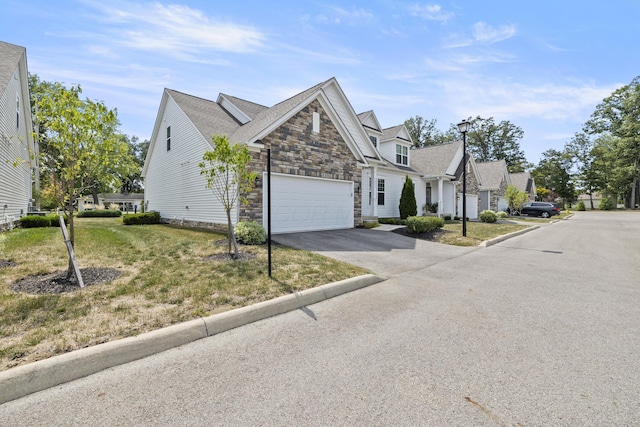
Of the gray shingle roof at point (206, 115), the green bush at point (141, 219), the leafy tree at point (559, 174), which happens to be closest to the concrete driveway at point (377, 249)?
the gray shingle roof at point (206, 115)

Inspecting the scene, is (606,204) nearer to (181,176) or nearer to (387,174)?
(387,174)

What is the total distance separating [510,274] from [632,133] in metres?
57.1

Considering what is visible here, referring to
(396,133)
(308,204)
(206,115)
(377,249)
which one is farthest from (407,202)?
(206,115)

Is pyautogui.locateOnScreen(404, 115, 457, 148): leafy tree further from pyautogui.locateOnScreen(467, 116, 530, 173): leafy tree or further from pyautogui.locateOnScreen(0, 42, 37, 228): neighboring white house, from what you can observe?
pyautogui.locateOnScreen(0, 42, 37, 228): neighboring white house

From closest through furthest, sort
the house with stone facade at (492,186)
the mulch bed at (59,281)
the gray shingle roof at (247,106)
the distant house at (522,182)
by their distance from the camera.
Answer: the mulch bed at (59,281) → the gray shingle roof at (247,106) → the house with stone facade at (492,186) → the distant house at (522,182)

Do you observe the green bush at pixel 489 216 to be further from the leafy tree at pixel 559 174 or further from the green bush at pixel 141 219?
the leafy tree at pixel 559 174

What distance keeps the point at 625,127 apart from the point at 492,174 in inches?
1151

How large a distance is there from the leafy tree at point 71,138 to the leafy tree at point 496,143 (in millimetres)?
57897

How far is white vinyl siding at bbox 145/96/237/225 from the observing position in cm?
1258

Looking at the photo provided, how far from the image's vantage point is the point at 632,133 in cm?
4319

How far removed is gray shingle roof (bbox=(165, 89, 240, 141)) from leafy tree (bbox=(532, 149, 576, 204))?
63422mm

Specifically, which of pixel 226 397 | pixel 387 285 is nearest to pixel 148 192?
pixel 387 285

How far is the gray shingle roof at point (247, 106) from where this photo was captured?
16312mm

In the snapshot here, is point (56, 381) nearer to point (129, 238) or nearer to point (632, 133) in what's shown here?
point (129, 238)
